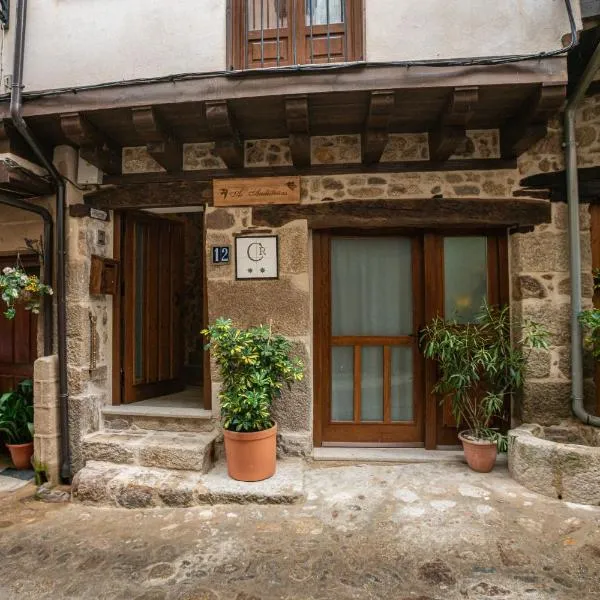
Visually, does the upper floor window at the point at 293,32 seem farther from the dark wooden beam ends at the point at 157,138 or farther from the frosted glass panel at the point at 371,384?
the frosted glass panel at the point at 371,384

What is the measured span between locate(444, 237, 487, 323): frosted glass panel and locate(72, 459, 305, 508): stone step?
2.01 m

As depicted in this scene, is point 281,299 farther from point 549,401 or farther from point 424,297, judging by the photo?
point 549,401

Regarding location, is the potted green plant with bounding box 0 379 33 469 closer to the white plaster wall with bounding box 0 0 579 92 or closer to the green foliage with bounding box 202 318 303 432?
the green foliage with bounding box 202 318 303 432

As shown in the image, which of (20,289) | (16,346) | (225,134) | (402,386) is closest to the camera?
(225,134)

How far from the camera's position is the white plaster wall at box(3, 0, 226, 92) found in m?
3.02

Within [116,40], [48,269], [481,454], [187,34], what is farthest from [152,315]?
[481,454]

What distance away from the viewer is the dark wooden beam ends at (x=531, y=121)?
271cm

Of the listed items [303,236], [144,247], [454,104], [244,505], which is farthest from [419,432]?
[144,247]

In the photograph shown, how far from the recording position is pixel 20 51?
316cm

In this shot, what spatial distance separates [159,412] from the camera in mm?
3533

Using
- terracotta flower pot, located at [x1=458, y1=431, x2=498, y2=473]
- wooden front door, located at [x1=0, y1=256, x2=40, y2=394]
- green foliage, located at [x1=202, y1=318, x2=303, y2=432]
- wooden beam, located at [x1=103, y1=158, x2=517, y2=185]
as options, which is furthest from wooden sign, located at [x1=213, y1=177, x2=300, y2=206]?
terracotta flower pot, located at [x1=458, y1=431, x2=498, y2=473]

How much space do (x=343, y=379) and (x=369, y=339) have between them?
45cm

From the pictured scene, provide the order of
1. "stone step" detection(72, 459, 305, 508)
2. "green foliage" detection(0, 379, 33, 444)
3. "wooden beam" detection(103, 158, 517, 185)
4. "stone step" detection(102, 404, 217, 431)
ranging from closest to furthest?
"stone step" detection(72, 459, 305, 508) → "wooden beam" detection(103, 158, 517, 185) → "stone step" detection(102, 404, 217, 431) → "green foliage" detection(0, 379, 33, 444)

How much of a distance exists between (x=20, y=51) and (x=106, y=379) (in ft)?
9.32
